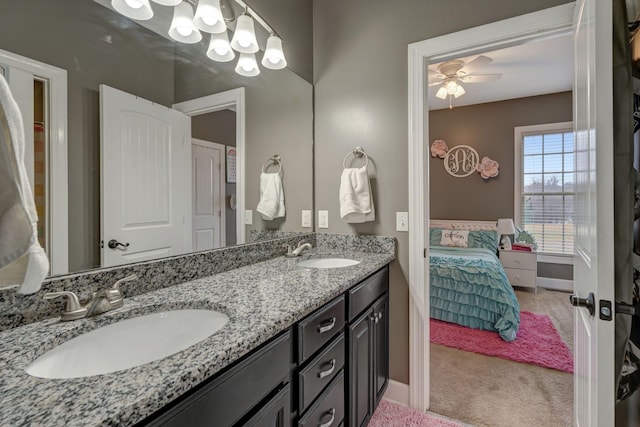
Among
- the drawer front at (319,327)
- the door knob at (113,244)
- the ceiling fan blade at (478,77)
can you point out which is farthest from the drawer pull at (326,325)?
the ceiling fan blade at (478,77)

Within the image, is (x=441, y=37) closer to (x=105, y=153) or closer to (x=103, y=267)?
(x=105, y=153)

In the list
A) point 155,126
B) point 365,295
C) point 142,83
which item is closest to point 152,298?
point 155,126

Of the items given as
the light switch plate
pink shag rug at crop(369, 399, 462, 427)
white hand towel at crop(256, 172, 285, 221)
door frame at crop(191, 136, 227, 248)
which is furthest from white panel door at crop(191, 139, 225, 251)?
pink shag rug at crop(369, 399, 462, 427)

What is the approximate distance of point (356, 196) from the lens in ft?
6.25

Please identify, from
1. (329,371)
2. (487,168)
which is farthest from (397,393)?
(487,168)

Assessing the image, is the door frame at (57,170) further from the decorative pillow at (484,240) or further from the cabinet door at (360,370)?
the decorative pillow at (484,240)

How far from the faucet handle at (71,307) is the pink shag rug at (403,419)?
1522mm

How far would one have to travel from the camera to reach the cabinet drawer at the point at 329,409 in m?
1.02

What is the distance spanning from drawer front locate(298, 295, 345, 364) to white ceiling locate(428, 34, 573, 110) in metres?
2.38

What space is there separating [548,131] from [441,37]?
3.47 meters

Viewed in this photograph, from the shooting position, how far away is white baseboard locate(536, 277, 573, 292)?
13.3ft

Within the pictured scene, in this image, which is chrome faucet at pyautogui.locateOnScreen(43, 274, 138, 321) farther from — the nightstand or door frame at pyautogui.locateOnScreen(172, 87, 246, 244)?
the nightstand

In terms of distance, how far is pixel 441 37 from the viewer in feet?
5.68

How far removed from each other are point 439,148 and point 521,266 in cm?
206
